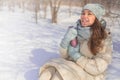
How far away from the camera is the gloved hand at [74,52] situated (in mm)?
3062

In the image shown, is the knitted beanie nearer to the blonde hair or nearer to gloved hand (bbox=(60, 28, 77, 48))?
the blonde hair

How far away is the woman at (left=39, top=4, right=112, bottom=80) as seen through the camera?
2928 millimetres

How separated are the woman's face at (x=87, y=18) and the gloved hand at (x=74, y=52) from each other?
237 mm

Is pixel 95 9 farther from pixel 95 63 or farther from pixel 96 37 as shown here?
pixel 95 63

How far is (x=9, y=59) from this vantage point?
558 cm

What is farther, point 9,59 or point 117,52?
point 117,52

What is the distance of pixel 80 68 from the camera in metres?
3.00

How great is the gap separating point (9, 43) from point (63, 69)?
4814mm

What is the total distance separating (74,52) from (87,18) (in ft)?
1.21

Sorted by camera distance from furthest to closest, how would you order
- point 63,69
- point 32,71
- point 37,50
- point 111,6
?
point 111,6 → point 37,50 → point 32,71 → point 63,69

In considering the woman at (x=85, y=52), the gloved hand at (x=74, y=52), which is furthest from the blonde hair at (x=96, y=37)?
the gloved hand at (x=74, y=52)

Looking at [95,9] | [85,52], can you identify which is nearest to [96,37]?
[85,52]

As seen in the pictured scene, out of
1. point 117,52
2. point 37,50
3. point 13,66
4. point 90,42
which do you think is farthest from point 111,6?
Answer: point 90,42

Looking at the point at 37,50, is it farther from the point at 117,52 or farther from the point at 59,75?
the point at 59,75
